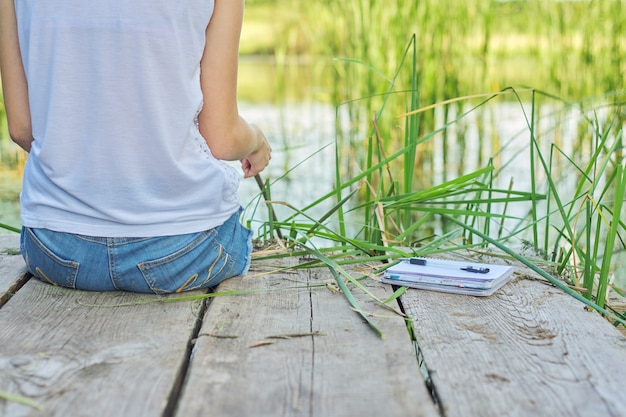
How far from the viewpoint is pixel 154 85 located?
1.50 meters

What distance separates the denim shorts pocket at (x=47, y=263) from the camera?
5.19 feet

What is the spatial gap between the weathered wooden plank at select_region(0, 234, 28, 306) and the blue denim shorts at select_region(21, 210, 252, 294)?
7 cm

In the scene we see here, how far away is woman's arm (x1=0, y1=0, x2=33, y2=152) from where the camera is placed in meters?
1.58

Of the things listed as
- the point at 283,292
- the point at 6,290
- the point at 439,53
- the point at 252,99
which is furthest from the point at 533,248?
the point at 252,99

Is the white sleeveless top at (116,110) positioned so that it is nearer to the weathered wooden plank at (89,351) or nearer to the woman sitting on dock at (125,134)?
the woman sitting on dock at (125,134)

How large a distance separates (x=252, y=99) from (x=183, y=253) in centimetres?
452

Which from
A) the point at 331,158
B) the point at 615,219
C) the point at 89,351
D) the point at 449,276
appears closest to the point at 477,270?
the point at 449,276

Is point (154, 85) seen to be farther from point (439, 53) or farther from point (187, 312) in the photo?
point (439, 53)

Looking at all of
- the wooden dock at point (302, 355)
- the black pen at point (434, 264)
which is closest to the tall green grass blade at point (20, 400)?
the wooden dock at point (302, 355)

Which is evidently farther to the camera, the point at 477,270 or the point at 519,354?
the point at 477,270

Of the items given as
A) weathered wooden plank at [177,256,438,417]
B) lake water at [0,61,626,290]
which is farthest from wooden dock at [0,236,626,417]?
lake water at [0,61,626,290]

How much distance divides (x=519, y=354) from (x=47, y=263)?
839 millimetres

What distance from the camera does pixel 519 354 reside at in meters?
1.28

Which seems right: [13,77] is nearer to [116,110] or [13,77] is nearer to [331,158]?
[116,110]
